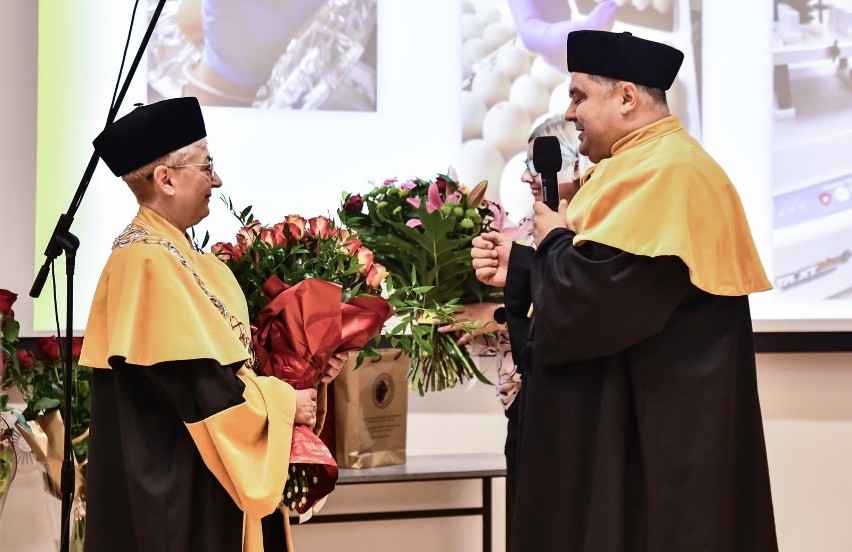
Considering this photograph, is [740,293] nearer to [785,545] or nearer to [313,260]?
[313,260]

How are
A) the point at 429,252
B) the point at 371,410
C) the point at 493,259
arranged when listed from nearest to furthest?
the point at 493,259
the point at 429,252
the point at 371,410

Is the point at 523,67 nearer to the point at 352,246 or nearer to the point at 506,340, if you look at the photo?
the point at 506,340

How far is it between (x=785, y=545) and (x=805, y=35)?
201 centimetres

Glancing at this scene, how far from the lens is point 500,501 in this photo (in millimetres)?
3992

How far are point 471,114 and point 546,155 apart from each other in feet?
4.90

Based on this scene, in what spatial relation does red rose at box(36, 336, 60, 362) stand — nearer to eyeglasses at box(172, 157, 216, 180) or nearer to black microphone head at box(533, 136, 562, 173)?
eyeglasses at box(172, 157, 216, 180)

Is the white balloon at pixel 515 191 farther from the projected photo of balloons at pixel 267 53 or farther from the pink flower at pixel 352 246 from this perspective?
the pink flower at pixel 352 246

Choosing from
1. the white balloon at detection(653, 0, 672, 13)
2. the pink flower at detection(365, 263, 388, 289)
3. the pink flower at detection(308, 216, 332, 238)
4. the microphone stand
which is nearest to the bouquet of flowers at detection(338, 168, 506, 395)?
the pink flower at detection(365, 263, 388, 289)

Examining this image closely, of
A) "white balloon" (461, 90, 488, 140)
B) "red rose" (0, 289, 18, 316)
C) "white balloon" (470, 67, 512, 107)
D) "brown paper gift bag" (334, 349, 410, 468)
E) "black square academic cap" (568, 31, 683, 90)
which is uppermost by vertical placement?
"white balloon" (470, 67, 512, 107)

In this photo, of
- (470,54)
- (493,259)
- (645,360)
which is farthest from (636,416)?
(470,54)

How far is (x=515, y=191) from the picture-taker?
383cm

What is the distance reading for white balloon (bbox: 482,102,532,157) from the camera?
12.6 ft

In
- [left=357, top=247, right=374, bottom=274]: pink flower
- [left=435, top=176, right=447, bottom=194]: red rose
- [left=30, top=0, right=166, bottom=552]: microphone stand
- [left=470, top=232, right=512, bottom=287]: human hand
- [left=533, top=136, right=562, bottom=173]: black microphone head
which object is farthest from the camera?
[left=435, top=176, right=447, bottom=194]: red rose

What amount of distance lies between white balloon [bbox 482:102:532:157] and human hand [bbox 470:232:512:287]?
1263 millimetres
